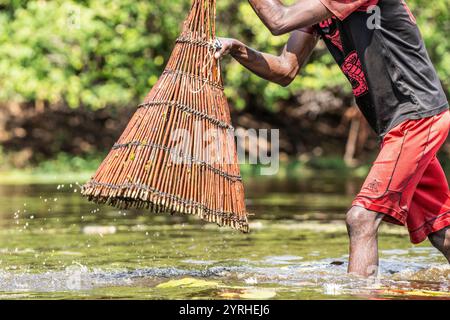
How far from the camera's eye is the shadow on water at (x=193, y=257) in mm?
6066

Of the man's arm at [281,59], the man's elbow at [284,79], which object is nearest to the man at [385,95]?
the man's arm at [281,59]

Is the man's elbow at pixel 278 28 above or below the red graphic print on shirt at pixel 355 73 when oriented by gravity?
above

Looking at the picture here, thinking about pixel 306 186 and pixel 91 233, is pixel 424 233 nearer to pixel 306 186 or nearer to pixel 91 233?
pixel 91 233

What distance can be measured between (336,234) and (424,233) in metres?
3.23

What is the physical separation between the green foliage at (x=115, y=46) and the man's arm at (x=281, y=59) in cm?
1247

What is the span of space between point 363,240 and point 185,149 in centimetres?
122

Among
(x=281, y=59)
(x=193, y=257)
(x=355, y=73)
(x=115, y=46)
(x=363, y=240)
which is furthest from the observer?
(x=115, y=46)

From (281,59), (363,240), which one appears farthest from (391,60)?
(363,240)

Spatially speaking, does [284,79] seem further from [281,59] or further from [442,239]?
[442,239]

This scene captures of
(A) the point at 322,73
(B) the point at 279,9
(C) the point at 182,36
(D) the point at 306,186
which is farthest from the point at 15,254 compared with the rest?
(A) the point at 322,73

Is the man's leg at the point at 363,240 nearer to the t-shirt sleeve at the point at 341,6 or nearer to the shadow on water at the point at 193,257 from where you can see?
the shadow on water at the point at 193,257

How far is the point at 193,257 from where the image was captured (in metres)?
7.98

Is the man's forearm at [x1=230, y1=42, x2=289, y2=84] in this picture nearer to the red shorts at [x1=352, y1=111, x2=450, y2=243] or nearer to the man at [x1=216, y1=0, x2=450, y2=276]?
the man at [x1=216, y1=0, x2=450, y2=276]

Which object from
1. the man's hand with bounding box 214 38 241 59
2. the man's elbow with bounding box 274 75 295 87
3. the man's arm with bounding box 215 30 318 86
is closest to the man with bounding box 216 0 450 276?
the man's hand with bounding box 214 38 241 59
